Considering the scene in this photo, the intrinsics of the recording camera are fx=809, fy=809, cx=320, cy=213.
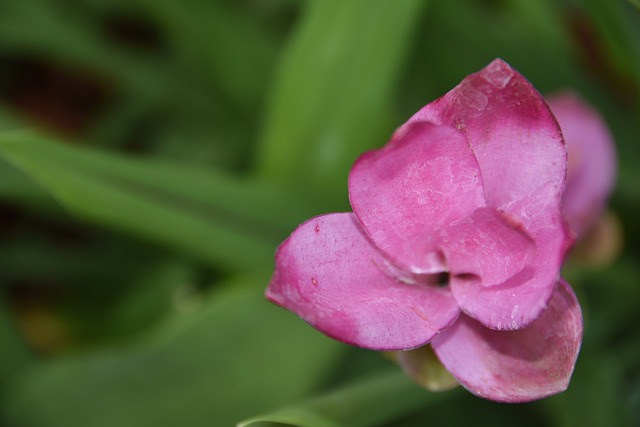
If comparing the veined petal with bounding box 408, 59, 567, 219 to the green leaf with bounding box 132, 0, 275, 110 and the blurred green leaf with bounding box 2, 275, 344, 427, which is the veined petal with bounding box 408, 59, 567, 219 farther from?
the green leaf with bounding box 132, 0, 275, 110

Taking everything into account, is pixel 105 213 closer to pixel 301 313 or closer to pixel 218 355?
pixel 218 355

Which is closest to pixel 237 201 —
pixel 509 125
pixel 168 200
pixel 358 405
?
pixel 168 200

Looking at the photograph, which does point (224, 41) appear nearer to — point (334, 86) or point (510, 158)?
point (334, 86)

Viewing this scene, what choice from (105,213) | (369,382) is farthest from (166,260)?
(369,382)

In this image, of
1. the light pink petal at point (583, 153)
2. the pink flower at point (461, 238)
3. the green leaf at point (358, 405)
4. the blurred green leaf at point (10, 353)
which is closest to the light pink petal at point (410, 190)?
the pink flower at point (461, 238)

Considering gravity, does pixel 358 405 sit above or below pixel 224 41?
below
